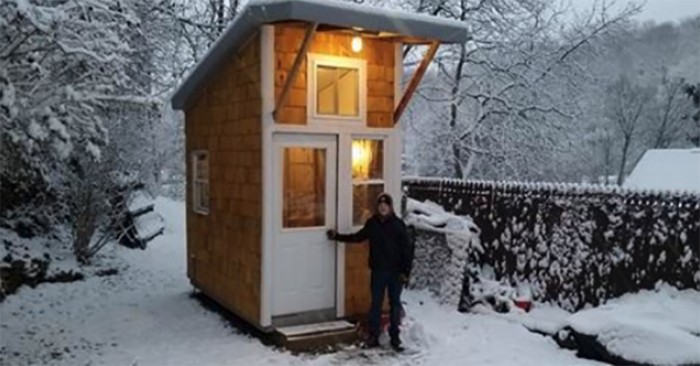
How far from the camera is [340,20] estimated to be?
5.57m

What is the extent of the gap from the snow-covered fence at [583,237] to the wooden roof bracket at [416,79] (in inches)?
105

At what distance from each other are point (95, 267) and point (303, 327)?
5.15m

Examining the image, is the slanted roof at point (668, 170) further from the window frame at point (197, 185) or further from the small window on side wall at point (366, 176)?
the window frame at point (197, 185)

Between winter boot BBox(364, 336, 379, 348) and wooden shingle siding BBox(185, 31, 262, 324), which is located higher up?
wooden shingle siding BBox(185, 31, 262, 324)

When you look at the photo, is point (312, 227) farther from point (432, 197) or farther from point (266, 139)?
point (432, 197)

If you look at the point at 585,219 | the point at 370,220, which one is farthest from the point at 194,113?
the point at 585,219

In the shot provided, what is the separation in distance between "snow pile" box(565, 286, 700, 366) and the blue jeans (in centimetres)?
184

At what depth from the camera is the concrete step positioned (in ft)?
19.6

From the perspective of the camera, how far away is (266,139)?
605cm

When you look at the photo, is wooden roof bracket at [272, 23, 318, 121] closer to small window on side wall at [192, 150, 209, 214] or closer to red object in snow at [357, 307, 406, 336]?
small window on side wall at [192, 150, 209, 214]

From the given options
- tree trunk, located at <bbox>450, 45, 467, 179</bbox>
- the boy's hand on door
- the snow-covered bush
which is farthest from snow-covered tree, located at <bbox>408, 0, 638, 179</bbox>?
the snow-covered bush

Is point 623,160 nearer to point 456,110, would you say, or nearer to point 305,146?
point 456,110

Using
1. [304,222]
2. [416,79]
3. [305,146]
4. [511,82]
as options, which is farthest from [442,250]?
[511,82]

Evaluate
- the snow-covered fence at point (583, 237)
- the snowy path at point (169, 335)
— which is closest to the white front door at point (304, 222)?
the snowy path at point (169, 335)
